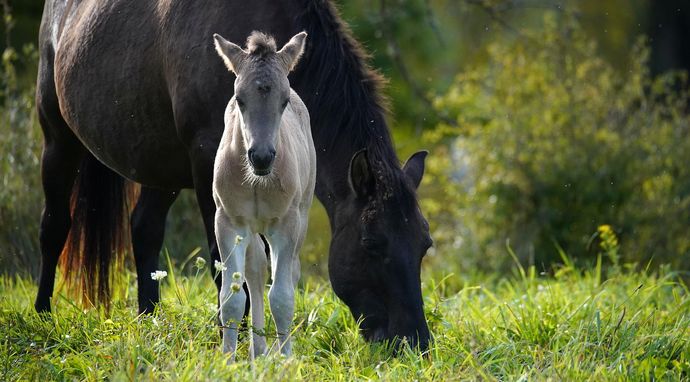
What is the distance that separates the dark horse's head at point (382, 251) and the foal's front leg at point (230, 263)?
824 mm

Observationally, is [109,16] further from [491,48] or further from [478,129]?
[491,48]

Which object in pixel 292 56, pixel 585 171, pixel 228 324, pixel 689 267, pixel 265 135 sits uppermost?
pixel 292 56

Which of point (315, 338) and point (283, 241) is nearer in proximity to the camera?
point (283, 241)

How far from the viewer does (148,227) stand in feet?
21.6

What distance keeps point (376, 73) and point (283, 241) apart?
1.55 m

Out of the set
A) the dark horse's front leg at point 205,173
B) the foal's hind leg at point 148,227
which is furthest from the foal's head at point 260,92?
the foal's hind leg at point 148,227

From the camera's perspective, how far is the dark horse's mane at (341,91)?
17.0 feet

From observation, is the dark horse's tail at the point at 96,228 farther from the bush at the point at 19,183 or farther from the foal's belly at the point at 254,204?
the foal's belly at the point at 254,204

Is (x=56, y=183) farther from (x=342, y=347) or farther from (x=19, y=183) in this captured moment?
(x=342, y=347)

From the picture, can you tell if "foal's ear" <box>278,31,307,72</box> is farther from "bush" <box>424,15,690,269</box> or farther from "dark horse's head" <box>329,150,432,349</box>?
"bush" <box>424,15,690,269</box>

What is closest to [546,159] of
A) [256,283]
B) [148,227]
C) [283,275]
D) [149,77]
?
[148,227]

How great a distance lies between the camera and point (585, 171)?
10.1 metres

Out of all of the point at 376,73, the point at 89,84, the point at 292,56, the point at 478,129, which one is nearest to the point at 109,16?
the point at 89,84

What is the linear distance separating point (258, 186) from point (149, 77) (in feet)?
5.93
